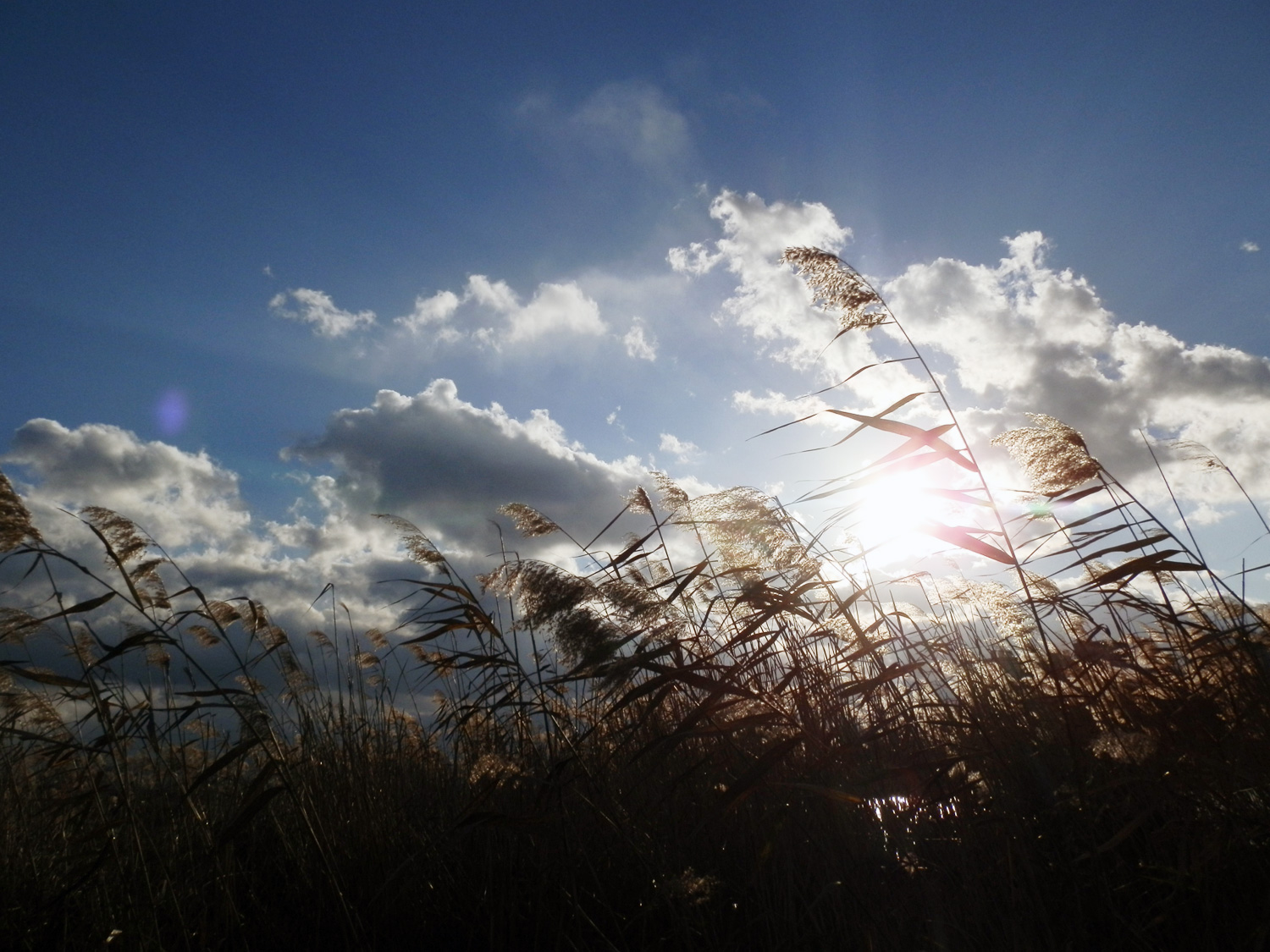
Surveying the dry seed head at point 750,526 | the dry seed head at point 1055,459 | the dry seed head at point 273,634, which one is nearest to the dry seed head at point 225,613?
the dry seed head at point 273,634

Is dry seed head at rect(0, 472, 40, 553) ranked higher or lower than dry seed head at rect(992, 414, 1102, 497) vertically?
higher

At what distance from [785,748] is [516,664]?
1529 millimetres

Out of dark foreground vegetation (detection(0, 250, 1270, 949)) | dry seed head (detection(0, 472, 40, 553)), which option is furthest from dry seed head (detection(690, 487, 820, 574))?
dry seed head (detection(0, 472, 40, 553))

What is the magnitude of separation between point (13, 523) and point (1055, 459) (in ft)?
14.8

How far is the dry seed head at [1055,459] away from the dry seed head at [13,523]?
4.41 m

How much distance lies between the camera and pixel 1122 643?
262 centimetres

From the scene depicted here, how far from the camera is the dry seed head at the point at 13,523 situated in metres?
2.63

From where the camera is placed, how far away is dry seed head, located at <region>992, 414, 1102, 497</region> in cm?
330

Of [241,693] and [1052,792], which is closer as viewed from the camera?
[1052,792]

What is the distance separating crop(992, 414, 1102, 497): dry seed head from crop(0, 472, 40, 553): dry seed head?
4.41 m

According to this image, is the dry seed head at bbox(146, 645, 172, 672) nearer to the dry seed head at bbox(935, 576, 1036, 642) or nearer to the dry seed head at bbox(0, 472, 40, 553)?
the dry seed head at bbox(0, 472, 40, 553)

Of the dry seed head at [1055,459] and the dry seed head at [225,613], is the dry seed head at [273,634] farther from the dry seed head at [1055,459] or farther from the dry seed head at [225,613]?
the dry seed head at [1055,459]

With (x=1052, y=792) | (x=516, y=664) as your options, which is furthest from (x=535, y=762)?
(x=1052, y=792)

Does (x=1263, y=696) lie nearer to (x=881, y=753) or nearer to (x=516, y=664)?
(x=881, y=753)
